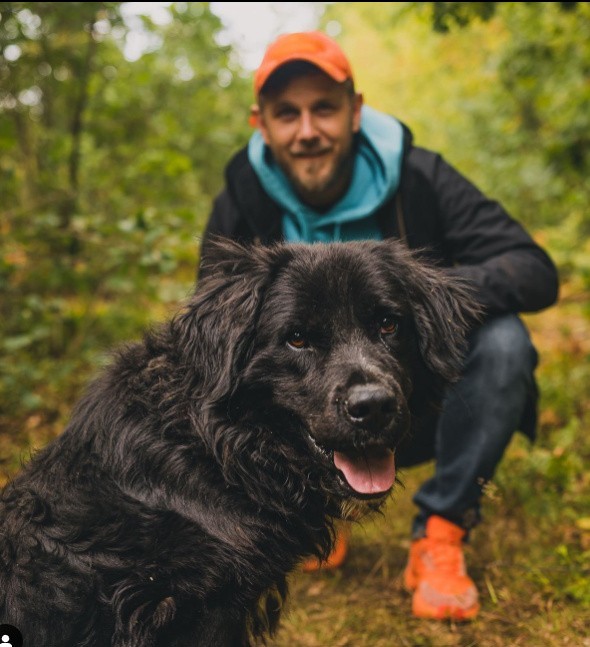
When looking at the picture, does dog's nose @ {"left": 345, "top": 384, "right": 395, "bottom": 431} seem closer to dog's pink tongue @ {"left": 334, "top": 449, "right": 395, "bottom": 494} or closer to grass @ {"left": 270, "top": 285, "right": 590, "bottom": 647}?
dog's pink tongue @ {"left": 334, "top": 449, "right": 395, "bottom": 494}

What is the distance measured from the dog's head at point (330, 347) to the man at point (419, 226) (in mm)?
507

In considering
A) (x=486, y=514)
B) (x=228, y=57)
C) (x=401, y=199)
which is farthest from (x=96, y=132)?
(x=486, y=514)

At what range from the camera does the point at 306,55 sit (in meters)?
3.25

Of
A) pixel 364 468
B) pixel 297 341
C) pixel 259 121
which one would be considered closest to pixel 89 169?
pixel 259 121

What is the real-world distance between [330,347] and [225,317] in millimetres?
416

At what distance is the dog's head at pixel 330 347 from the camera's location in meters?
2.19

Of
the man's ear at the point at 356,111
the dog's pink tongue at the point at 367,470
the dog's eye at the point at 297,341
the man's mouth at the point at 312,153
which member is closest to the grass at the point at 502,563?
the dog's pink tongue at the point at 367,470

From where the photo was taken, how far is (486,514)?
3588 mm

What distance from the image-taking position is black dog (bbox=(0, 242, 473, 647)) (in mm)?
1972

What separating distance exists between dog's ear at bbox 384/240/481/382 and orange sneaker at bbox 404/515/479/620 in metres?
0.89

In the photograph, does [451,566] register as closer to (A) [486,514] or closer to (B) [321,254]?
(A) [486,514]

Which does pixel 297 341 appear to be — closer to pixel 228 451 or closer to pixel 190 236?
pixel 228 451

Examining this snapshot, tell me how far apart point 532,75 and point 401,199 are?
2.27 m

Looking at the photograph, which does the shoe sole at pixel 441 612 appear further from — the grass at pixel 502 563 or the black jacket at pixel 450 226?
the black jacket at pixel 450 226
